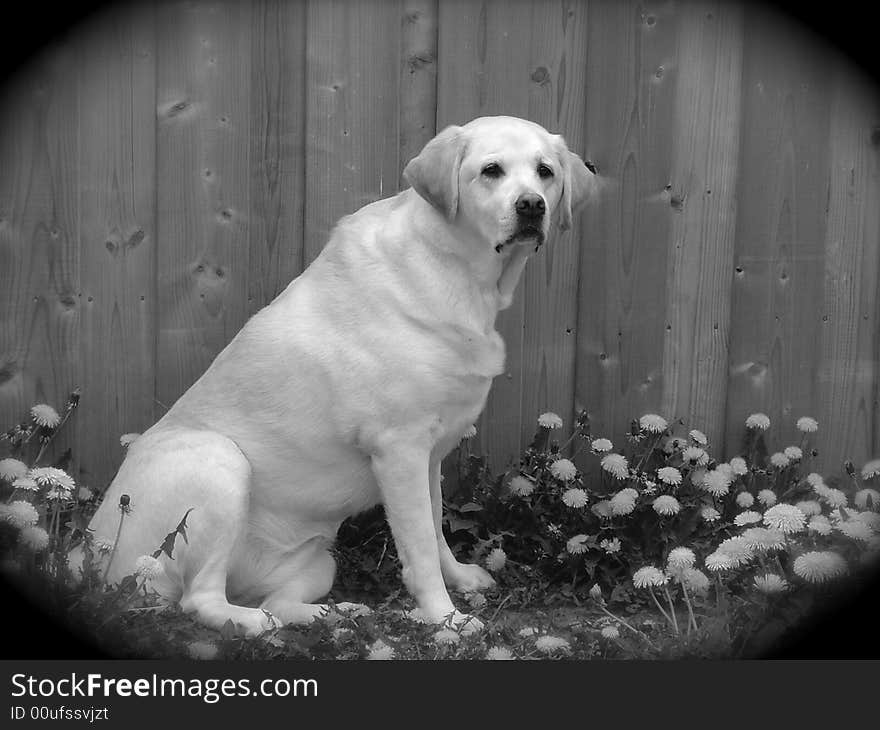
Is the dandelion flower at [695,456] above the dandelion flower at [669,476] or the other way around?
above

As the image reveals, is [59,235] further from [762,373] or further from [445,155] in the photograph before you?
[762,373]

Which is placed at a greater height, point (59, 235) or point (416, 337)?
point (59, 235)

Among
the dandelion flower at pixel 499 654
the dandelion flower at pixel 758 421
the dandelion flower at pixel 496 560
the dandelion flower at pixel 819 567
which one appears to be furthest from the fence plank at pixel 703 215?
the dandelion flower at pixel 499 654

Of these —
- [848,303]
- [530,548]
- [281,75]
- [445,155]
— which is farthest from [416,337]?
[848,303]

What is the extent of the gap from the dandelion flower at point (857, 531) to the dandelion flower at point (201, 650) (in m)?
1.91

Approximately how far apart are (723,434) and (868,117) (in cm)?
141

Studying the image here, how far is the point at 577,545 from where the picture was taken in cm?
377

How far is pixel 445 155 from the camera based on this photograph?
10.8 feet

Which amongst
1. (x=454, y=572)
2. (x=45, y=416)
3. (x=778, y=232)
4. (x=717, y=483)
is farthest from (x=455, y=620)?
(x=778, y=232)

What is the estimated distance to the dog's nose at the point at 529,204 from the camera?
10.4ft

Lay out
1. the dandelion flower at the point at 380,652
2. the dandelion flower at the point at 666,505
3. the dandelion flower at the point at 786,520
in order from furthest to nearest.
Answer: the dandelion flower at the point at 666,505
the dandelion flower at the point at 786,520
the dandelion flower at the point at 380,652

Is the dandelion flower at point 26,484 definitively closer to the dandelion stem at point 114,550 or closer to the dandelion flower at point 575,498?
the dandelion stem at point 114,550

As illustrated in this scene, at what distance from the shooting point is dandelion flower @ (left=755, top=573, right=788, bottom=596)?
304 centimetres

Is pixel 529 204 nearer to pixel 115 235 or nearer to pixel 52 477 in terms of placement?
pixel 52 477
